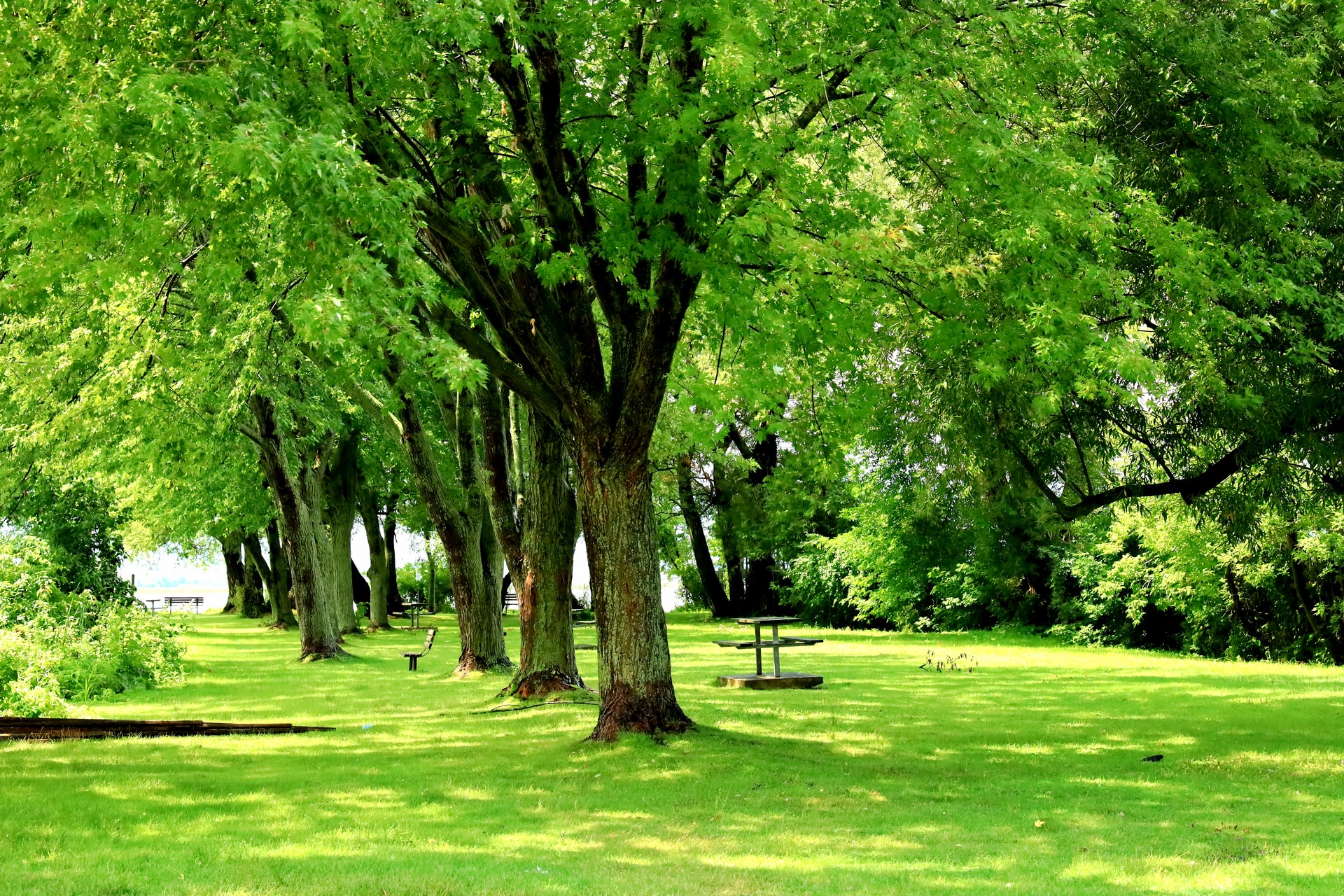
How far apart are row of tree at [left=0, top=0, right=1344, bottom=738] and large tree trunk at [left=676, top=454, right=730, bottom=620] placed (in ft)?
94.5

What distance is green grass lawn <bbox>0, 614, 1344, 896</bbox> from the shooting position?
7.16 metres

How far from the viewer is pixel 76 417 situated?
18.1m

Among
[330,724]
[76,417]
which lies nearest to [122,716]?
[330,724]

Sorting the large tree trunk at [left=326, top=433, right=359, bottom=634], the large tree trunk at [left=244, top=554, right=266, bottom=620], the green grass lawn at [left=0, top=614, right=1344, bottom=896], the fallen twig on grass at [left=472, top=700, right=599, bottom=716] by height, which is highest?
the large tree trunk at [left=326, top=433, right=359, bottom=634]

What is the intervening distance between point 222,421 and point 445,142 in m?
9.59

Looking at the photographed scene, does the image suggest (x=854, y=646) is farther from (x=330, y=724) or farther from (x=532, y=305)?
(x=532, y=305)

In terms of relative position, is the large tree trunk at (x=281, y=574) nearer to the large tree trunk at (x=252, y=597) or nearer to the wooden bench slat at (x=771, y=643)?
the large tree trunk at (x=252, y=597)

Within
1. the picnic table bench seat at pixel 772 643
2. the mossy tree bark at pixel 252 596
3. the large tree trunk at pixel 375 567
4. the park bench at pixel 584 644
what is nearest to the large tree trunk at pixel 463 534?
the park bench at pixel 584 644

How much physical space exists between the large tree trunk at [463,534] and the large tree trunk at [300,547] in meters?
5.30

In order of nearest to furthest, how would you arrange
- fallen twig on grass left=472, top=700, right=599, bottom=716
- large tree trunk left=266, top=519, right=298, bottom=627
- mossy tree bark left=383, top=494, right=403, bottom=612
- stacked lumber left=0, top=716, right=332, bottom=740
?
stacked lumber left=0, top=716, right=332, bottom=740, fallen twig on grass left=472, top=700, right=599, bottom=716, large tree trunk left=266, top=519, right=298, bottom=627, mossy tree bark left=383, top=494, right=403, bottom=612

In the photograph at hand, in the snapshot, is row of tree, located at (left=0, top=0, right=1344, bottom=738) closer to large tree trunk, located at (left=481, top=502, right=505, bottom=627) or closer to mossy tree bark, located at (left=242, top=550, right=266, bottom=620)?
large tree trunk, located at (left=481, top=502, right=505, bottom=627)

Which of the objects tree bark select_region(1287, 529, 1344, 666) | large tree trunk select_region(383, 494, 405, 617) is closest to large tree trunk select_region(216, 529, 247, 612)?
large tree trunk select_region(383, 494, 405, 617)

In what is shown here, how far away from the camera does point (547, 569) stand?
16031 millimetres

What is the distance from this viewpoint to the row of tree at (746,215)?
9.04 meters
